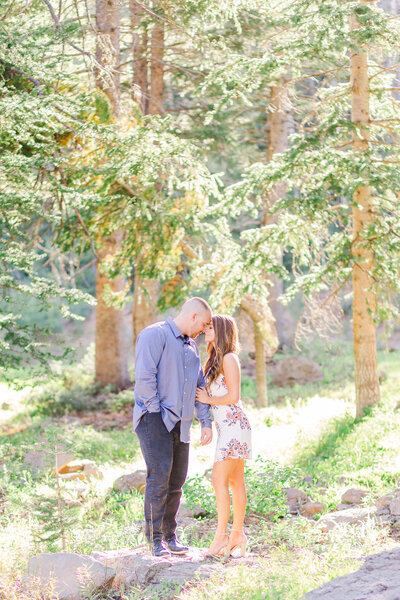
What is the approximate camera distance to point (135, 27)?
13.9 m

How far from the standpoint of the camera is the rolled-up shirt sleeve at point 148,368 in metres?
5.18

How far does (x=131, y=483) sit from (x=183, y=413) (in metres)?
3.37

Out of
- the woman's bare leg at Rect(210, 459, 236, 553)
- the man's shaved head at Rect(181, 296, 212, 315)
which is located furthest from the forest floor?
the man's shaved head at Rect(181, 296, 212, 315)

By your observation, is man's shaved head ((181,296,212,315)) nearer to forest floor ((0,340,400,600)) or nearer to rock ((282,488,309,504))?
forest floor ((0,340,400,600))

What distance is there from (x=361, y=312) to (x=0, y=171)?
607 cm

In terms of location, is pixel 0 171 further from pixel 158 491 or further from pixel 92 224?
pixel 158 491

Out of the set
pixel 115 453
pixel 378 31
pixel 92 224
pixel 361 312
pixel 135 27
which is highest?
pixel 135 27

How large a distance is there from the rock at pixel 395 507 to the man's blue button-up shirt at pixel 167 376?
2119 mm

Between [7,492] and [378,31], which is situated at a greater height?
[378,31]

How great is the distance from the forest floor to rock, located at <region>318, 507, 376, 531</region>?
0.10m

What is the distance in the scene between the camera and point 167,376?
5305 mm

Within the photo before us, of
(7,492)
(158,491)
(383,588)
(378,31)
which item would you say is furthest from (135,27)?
(383,588)

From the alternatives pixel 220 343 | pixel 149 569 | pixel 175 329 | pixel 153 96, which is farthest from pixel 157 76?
pixel 149 569

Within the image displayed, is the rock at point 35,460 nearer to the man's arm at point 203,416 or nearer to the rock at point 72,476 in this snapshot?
the rock at point 72,476
